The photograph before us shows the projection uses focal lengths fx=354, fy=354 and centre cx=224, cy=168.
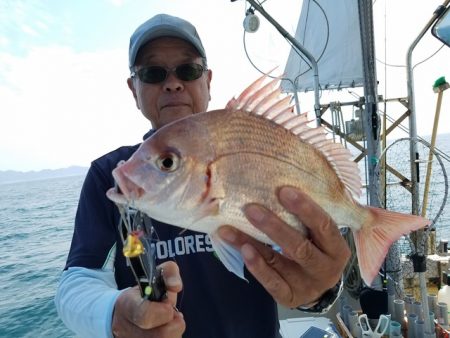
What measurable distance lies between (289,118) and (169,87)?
3.38ft

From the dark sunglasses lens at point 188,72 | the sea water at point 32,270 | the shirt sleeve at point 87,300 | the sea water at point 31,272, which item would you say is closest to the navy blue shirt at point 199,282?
the shirt sleeve at point 87,300

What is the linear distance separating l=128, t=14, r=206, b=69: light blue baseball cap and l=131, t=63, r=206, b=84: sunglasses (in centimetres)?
12

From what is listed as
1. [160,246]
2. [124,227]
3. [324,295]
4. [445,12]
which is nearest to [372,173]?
[445,12]

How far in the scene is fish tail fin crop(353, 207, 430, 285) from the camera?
1515mm

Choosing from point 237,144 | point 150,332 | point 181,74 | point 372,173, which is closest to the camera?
point 150,332

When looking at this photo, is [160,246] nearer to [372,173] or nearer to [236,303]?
[236,303]

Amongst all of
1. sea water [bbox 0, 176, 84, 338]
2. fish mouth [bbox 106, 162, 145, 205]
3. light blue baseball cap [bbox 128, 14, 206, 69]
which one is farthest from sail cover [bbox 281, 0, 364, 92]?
sea water [bbox 0, 176, 84, 338]

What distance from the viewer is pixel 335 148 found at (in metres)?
1.52

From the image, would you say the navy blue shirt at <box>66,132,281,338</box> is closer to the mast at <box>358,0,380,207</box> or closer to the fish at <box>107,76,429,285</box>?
the fish at <box>107,76,429,285</box>

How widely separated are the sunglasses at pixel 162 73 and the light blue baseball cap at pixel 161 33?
0.38 feet

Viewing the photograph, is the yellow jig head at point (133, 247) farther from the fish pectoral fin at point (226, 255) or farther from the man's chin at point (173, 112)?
the man's chin at point (173, 112)

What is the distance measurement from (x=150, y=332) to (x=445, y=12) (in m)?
3.60

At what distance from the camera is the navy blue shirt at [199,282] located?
1896 mm

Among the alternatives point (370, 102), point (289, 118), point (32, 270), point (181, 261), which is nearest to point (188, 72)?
point (289, 118)
